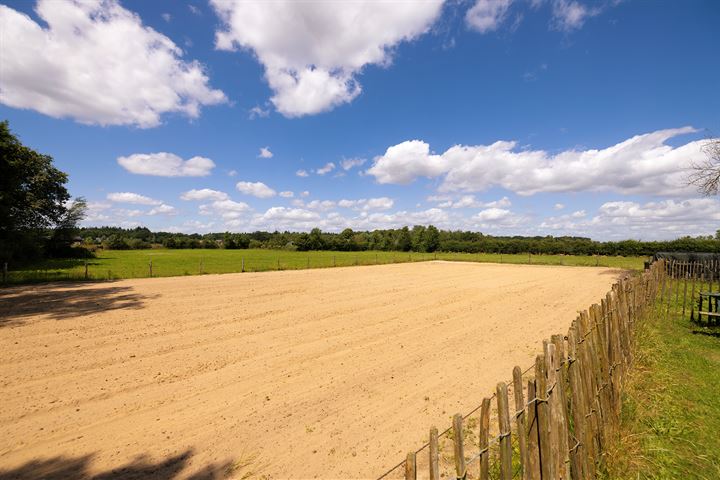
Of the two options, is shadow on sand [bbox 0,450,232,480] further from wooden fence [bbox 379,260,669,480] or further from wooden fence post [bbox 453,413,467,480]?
wooden fence post [bbox 453,413,467,480]

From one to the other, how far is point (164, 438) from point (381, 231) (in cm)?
10887

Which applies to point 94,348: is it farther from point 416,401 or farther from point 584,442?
point 584,442

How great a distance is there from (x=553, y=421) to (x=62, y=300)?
686 inches

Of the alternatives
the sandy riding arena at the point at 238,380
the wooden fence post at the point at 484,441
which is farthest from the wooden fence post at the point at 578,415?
the sandy riding arena at the point at 238,380

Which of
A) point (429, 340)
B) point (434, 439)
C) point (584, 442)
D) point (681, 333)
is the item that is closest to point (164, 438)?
point (434, 439)

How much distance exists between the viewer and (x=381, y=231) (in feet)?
370

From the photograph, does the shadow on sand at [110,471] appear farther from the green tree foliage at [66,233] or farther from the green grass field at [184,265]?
the green tree foliage at [66,233]

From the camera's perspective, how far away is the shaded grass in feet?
12.4

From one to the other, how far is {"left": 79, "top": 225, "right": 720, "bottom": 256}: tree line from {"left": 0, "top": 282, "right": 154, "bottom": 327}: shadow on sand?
63.1 meters

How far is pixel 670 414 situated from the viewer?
15.9 feet

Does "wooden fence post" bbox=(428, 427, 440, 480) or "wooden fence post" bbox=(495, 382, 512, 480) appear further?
"wooden fence post" bbox=(495, 382, 512, 480)

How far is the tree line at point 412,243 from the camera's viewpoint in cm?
6369

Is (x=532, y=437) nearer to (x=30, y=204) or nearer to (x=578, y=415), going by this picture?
(x=578, y=415)

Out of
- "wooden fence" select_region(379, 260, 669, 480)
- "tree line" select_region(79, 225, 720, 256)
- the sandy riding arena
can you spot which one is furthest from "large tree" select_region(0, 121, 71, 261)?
"wooden fence" select_region(379, 260, 669, 480)
